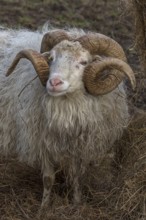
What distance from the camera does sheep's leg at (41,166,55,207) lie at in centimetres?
659

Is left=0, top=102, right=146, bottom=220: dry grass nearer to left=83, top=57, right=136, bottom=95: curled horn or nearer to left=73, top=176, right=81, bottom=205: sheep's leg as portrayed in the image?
left=73, top=176, right=81, bottom=205: sheep's leg

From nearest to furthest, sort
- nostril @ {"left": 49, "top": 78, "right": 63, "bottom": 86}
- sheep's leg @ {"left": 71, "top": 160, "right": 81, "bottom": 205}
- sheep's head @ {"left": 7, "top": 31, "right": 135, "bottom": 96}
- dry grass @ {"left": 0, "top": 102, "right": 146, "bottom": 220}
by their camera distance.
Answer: nostril @ {"left": 49, "top": 78, "right": 63, "bottom": 86}
sheep's head @ {"left": 7, "top": 31, "right": 135, "bottom": 96}
dry grass @ {"left": 0, "top": 102, "right": 146, "bottom": 220}
sheep's leg @ {"left": 71, "top": 160, "right": 81, "bottom": 205}

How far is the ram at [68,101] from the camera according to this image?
6.07 m

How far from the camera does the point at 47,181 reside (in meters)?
6.63

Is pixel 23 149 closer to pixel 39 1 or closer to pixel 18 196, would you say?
pixel 18 196

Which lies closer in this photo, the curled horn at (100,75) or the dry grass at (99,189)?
the curled horn at (100,75)

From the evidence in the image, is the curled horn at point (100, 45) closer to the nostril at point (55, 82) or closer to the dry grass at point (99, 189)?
the nostril at point (55, 82)

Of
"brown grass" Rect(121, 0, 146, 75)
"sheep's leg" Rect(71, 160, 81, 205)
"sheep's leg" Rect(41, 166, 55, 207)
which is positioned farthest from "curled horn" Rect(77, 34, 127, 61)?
→ "sheep's leg" Rect(41, 166, 55, 207)

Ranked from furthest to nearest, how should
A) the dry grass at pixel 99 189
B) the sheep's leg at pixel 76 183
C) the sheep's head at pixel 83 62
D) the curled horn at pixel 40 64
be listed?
1. the sheep's leg at pixel 76 183
2. the dry grass at pixel 99 189
3. the curled horn at pixel 40 64
4. the sheep's head at pixel 83 62

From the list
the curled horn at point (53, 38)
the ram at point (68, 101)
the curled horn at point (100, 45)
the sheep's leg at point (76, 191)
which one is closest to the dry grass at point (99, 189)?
the sheep's leg at point (76, 191)

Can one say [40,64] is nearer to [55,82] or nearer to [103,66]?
[55,82]

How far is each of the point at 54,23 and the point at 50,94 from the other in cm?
532

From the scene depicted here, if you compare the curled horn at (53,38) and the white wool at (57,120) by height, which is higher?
the curled horn at (53,38)

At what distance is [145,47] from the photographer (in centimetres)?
652
